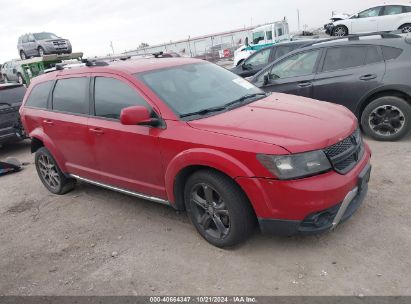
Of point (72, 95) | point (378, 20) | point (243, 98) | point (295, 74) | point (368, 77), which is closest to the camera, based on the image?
point (243, 98)

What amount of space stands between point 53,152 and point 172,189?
228cm

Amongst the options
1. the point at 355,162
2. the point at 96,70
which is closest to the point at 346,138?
the point at 355,162

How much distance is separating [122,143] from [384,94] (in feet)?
13.5

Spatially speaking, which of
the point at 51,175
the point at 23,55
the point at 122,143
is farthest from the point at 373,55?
the point at 23,55

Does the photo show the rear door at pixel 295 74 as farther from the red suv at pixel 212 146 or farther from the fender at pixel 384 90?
the red suv at pixel 212 146

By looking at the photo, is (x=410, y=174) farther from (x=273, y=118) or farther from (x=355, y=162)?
(x=273, y=118)

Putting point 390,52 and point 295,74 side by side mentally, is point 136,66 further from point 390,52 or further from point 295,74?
point 390,52

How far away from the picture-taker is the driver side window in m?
6.67

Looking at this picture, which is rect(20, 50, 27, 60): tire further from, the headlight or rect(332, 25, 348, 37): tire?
the headlight

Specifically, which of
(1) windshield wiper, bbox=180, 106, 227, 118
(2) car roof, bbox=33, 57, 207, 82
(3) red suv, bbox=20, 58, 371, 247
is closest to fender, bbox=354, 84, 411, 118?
(3) red suv, bbox=20, 58, 371, 247

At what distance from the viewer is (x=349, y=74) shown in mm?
6195

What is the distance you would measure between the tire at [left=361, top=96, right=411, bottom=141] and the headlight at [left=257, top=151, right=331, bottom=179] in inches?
133

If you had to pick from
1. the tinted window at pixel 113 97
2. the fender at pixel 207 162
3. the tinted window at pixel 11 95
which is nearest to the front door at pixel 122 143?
the tinted window at pixel 113 97

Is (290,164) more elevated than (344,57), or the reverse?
(344,57)
